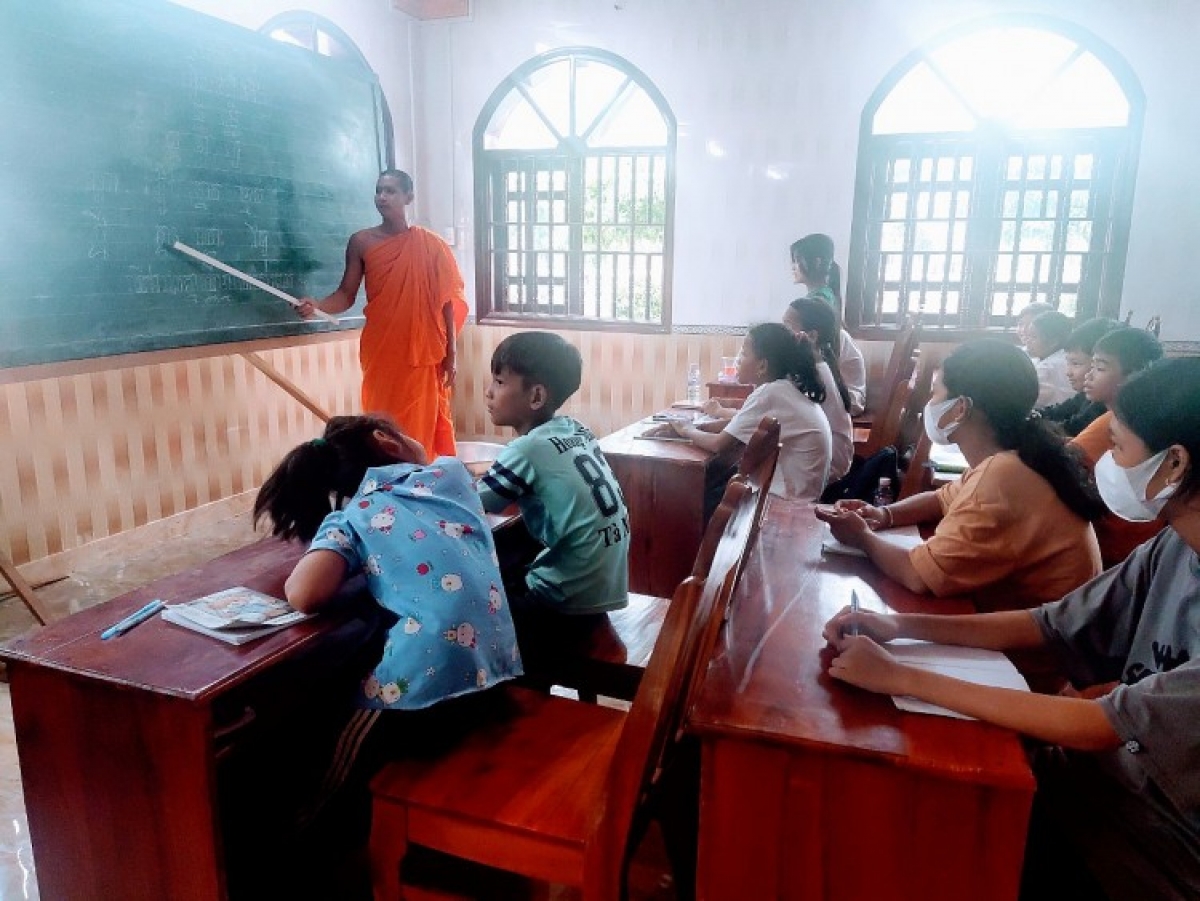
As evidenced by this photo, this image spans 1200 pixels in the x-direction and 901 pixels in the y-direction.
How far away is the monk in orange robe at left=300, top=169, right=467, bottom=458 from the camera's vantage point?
12.4ft

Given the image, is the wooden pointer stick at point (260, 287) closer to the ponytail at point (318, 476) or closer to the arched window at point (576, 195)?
the arched window at point (576, 195)

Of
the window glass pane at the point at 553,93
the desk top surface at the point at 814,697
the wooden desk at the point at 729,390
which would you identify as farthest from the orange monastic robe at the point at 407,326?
the desk top surface at the point at 814,697

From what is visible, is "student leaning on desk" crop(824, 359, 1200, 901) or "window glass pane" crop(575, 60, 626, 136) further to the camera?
"window glass pane" crop(575, 60, 626, 136)

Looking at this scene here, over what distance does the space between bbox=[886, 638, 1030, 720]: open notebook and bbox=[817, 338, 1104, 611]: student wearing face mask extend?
0.67ft

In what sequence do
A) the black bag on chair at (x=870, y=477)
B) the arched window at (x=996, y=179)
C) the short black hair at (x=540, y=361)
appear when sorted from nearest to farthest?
1. the short black hair at (x=540, y=361)
2. the black bag on chair at (x=870, y=477)
3. the arched window at (x=996, y=179)

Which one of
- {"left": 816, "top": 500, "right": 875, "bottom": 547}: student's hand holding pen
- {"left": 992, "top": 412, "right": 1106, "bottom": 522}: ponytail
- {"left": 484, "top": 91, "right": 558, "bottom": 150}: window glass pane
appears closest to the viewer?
{"left": 992, "top": 412, "right": 1106, "bottom": 522}: ponytail

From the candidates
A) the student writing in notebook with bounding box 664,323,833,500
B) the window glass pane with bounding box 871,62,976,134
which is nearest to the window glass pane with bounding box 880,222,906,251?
the window glass pane with bounding box 871,62,976,134

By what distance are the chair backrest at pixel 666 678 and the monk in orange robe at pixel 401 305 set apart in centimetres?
286

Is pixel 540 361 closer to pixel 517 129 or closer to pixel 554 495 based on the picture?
pixel 554 495

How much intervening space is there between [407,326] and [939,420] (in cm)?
270

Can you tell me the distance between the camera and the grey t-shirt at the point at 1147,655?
36.9 inches

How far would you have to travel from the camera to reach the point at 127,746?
1.19 m

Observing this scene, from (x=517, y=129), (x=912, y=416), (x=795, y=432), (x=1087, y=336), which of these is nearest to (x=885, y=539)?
(x=795, y=432)

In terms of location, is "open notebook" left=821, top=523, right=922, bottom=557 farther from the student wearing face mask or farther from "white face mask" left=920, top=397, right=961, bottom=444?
"white face mask" left=920, top=397, right=961, bottom=444
